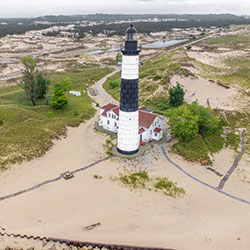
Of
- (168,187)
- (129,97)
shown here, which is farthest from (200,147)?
(129,97)

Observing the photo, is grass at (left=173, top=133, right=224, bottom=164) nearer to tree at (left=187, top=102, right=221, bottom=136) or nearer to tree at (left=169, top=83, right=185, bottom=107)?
tree at (left=187, top=102, right=221, bottom=136)

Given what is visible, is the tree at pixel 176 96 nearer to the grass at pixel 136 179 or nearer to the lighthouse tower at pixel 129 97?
the lighthouse tower at pixel 129 97

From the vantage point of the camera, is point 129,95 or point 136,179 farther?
point 129,95

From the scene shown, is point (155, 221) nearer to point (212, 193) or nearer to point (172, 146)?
point (212, 193)

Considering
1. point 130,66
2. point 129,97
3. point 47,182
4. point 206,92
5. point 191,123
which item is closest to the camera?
point 47,182

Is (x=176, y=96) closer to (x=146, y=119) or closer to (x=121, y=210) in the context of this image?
(x=146, y=119)

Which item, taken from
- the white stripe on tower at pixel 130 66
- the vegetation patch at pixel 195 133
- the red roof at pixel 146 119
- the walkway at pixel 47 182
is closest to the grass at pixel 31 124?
the walkway at pixel 47 182

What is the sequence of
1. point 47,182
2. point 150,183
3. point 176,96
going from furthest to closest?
point 176,96, point 150,183, point 47,182
